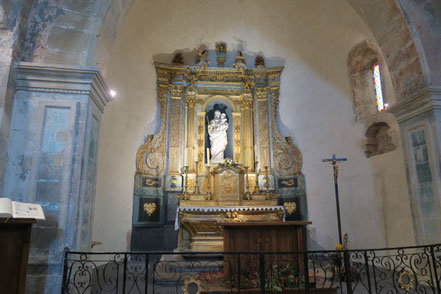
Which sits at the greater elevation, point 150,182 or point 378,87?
point 378,87

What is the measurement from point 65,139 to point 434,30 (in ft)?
22.7

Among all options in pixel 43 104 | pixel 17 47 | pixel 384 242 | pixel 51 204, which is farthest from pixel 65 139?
pixel 384 242

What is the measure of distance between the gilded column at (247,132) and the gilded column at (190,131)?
5.48 feet

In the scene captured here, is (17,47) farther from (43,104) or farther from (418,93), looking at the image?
(418,93)

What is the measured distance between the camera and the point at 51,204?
15.1 ft

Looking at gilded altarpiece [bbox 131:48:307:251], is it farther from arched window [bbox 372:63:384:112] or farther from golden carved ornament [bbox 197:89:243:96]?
arched window [bbox 372:63:384:112]

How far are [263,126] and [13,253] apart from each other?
824 centimetres

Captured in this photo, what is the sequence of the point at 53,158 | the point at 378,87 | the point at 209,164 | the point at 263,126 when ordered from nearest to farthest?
1. the point at 53,158
2. the point at 378,87
3. the point at 209,164
4. the point at 263,126

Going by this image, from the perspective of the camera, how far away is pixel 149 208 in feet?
31.0

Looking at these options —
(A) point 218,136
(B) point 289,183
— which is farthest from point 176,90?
(B) point 289,183

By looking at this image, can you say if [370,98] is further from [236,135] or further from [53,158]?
[53,158]

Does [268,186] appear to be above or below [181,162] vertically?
below

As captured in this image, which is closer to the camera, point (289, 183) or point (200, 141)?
point (289, 183)

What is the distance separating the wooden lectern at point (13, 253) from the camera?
11.3ft
